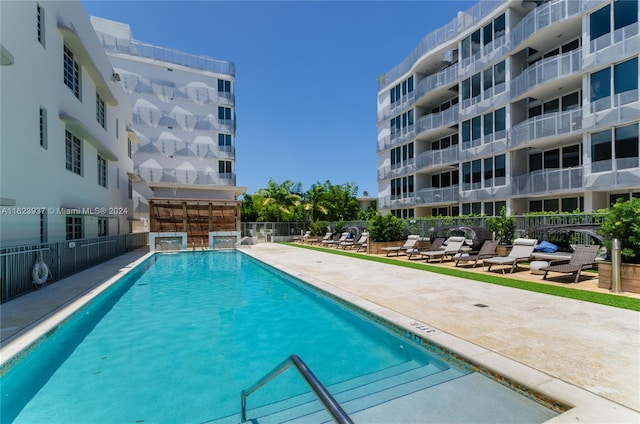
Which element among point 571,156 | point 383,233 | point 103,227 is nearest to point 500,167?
point 571,156

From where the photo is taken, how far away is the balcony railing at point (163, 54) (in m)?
32.7

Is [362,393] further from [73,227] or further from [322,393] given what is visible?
[73,227]

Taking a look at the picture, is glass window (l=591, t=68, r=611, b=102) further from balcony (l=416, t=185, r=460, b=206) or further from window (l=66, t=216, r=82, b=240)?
window (l=66, t=216, r=82, b=240)

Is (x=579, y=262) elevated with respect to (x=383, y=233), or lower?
lower

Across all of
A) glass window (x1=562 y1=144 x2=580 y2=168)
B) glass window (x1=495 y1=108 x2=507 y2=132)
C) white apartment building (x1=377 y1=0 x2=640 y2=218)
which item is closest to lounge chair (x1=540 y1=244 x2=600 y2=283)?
white apartment building (x1=377 y1=0 x2=640 y2=218)

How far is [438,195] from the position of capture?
86.5 ft

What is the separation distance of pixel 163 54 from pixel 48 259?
32.1m

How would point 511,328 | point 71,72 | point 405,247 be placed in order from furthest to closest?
point 405,247, point 71,72, point 511,328

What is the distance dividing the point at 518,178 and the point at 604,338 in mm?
18169

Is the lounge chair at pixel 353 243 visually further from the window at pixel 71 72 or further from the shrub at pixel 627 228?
the window at pixel 71 72

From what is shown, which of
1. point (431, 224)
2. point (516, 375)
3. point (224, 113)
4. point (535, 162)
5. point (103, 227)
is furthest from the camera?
point (224, 113)

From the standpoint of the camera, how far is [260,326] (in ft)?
22.9

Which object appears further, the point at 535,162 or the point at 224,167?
the point at 224,167

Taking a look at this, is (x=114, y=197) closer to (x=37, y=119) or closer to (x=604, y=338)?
(x=37, y=119)
